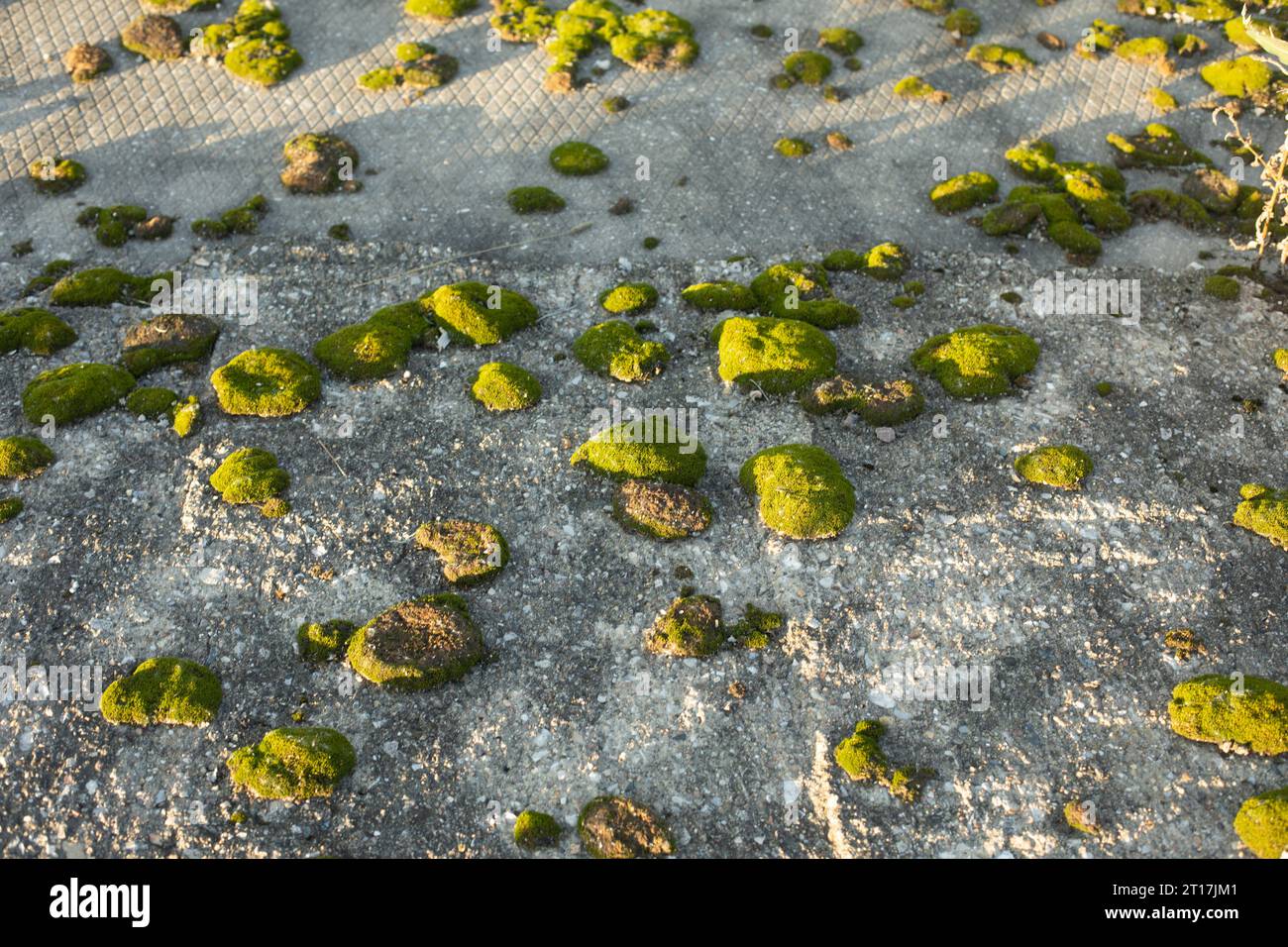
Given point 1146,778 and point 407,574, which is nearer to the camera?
point 1146,778

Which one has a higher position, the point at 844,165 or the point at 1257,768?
the point at 844,165

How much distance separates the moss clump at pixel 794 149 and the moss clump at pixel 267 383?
→ 43.8 ft

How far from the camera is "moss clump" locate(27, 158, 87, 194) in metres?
24.7

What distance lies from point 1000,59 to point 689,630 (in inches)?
830

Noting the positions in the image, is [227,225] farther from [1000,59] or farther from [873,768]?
[1000,59]

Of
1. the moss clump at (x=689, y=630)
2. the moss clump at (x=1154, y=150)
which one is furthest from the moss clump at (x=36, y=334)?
the moss clump at (x=1154, y=150)

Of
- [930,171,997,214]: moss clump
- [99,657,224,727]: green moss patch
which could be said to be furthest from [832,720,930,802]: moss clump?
[930,171,997,214]: moss clump

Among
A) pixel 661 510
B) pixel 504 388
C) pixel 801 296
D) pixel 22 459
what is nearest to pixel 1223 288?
pixel 801 296

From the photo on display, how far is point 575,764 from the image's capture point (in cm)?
1494

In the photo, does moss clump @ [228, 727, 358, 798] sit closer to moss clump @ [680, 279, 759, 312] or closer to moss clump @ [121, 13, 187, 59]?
moss clump @ [680, 279, 759, 312]

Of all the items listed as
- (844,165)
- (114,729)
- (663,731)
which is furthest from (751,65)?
(114,729)

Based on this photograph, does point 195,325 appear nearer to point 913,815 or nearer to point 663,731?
point 663,731

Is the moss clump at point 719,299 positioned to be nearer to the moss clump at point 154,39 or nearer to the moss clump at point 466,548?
the moss clump at point 466,548

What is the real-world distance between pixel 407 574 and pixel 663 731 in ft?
17.9
